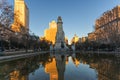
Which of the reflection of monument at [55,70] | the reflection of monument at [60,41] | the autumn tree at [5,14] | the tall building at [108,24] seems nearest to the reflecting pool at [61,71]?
the reflection of monument at [55,70]

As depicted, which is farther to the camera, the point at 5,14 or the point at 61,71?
the point at 5,14

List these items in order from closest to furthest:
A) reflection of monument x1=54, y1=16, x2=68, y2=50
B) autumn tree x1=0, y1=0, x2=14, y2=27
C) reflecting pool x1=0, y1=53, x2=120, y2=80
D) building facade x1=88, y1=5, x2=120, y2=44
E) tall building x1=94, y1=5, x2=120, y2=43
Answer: reflecting pool x1=0, y1=53, x2=120, y2=80 → autumn tree x1=0, y1=0, x2=14, y2=27 → building facade x1=88, y1=5, x2=120, y2=44 → tall building x1=94, y1=5, x2=120, y2=43 → reflection of monument x1=54, y1=16, x2=68, y2=50

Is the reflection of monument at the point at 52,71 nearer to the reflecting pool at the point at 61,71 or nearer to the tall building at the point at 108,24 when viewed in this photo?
the reflecting pool at the point at 61,71

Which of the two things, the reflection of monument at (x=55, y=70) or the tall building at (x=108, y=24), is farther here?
the tall building at (x=108, y=24)

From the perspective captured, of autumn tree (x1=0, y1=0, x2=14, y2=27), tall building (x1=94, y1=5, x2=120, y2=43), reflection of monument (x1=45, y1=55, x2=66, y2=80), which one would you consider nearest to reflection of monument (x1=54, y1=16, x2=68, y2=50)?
tall building (x1=94, y1=5, x2=120, y2=43)

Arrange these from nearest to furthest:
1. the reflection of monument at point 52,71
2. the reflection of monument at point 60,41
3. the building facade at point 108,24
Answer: the reflection of monument at point 52,71 → the building facade at point 108,24 → the reflection of monument at point 60,41

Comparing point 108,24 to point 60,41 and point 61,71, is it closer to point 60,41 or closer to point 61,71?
point 60,41

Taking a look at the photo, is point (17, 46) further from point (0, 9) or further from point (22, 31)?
point (0, 9)

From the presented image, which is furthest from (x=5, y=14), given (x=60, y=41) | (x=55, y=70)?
(x=60, y=41)

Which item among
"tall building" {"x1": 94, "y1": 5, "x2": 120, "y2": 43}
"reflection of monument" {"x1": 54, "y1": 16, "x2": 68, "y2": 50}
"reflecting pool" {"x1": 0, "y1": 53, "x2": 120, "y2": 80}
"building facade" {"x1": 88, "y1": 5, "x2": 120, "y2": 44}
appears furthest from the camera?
"reflection of monument" {"x1": 54, "y1": 16, "x2": 68, "y2": 50}

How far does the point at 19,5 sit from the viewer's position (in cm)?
16625

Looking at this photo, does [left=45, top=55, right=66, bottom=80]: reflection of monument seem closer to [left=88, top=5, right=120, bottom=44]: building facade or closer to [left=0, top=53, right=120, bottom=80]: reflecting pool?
[left=0, top=53, right=120, bottom=80]: reflecting pool

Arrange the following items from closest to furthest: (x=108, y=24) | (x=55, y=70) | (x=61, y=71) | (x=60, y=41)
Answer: (x=61, y=71), (x=55, y=70), (x=108, y=24), (x=60, y=41)

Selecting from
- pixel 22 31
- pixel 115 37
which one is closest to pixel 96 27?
pixel 115 37
